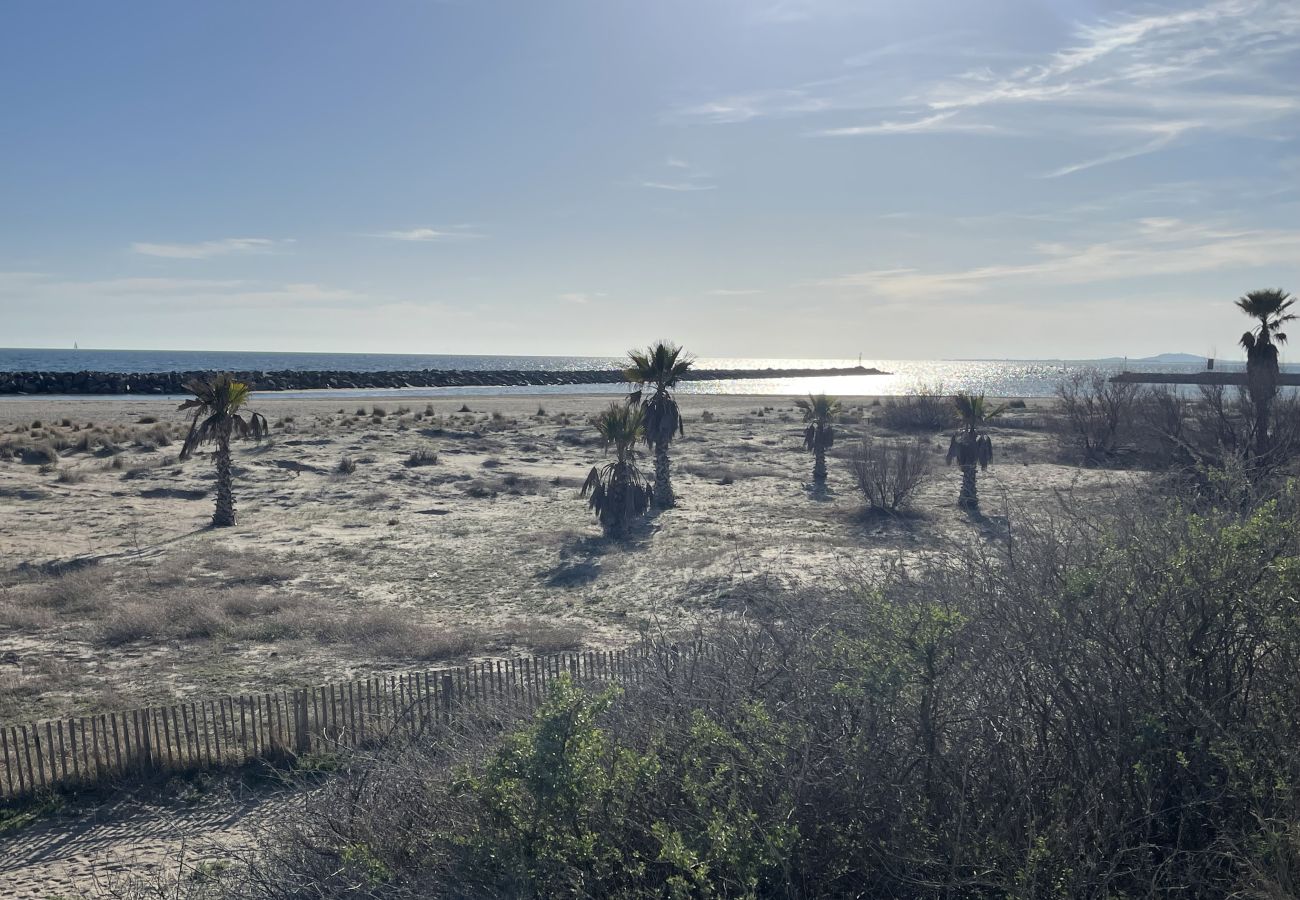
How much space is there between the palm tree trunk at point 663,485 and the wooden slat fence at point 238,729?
15389 mm

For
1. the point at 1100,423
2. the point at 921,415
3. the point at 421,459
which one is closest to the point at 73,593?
the point at 421,459

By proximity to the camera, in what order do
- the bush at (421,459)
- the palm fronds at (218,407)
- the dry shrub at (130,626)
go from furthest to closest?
the bush at (421,459)
the palm fronds at (218,407)
the dry shrub at (130,626)

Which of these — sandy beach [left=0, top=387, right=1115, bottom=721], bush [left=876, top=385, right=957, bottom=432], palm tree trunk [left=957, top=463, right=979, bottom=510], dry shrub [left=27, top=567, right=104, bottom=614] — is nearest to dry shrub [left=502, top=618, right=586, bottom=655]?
sandy beach [left=0, top=387, right=1115, bottom=721]

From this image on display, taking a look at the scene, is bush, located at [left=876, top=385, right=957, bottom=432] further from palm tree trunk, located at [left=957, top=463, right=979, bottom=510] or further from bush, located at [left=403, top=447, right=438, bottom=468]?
bush, located at [left=403, top=447, right=438, bottom=468]

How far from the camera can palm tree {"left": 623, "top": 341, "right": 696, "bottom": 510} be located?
2700 centimetres

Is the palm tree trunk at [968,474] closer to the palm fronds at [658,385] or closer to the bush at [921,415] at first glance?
the palm fronds at [658,385]

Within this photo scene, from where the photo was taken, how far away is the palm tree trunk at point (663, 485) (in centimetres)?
2709

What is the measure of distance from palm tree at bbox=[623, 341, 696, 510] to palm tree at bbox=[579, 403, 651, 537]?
5.89 feet

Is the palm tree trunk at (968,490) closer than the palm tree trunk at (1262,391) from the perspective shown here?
No

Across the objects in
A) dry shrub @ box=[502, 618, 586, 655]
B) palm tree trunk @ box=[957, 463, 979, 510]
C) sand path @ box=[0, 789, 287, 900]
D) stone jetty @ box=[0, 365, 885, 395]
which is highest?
stone jetty @ box=[0, 365, 885, 395]

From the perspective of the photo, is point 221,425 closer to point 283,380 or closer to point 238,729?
point 238,729

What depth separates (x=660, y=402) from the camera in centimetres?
2709

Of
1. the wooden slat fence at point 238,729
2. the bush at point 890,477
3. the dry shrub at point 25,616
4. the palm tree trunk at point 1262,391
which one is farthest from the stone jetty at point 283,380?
the wooden slat fence at point 238,729

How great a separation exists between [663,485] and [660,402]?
250cm
